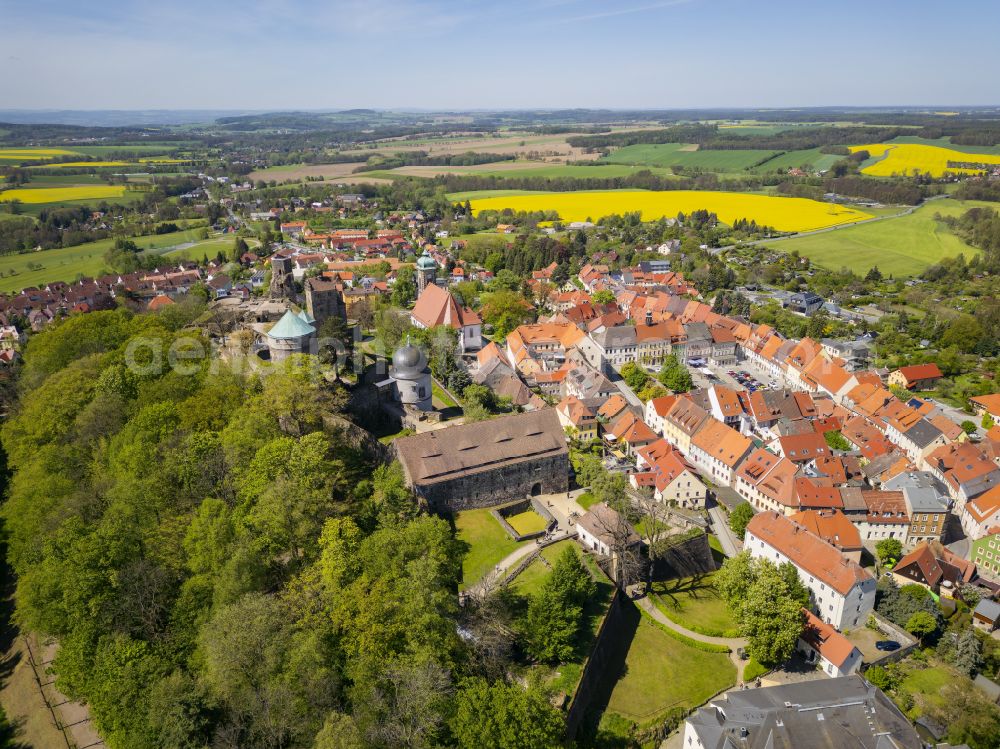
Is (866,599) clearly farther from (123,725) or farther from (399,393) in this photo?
(123,725)

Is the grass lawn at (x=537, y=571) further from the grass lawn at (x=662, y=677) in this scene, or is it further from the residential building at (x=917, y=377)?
the residential building at (x=917, y=377)

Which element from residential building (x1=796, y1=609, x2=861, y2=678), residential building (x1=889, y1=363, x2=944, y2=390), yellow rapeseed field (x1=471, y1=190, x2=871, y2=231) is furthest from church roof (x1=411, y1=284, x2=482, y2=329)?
yellow rapeseed field (x1=471, y1=190, x2=871, y2=231)

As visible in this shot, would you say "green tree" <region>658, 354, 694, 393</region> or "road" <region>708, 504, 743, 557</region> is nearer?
→ "road" <region>708, 504, 743, 557</region>

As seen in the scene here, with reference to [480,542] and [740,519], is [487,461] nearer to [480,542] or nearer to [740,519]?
[480,542]

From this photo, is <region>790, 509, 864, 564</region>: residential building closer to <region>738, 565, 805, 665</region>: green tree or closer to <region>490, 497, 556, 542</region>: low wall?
<region>738, 565, 805, 665</region>: green tree

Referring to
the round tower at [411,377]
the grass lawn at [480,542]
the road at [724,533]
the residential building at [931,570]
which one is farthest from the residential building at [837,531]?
the round tower at [411,377]

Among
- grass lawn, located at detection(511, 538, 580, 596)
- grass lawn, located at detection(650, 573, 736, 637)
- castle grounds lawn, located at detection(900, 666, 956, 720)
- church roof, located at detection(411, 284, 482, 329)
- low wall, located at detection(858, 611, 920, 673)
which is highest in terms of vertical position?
church roof, located at detection(411, 284, 482, 329)
